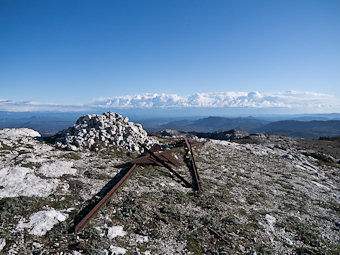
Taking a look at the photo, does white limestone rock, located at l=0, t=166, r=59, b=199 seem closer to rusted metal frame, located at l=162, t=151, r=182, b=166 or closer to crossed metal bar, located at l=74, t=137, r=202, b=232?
crossed metal bar, located at l=74, t=137, r=202, b=232

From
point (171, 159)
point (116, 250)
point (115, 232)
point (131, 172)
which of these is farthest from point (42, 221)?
point (171, 159)

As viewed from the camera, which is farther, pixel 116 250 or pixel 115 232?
pixel 115 232

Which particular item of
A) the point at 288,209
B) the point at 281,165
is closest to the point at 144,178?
the point at 288,209

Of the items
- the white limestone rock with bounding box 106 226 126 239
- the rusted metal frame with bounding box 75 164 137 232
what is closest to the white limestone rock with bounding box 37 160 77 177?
the rusted metal frame with bounding box 75 164 137 232

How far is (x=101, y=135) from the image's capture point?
14750 mm

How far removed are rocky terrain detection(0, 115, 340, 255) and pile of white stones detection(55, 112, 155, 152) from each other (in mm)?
231

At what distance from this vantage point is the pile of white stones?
13.8m

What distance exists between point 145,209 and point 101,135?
865cm

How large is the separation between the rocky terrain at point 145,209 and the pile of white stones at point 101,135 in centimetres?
23

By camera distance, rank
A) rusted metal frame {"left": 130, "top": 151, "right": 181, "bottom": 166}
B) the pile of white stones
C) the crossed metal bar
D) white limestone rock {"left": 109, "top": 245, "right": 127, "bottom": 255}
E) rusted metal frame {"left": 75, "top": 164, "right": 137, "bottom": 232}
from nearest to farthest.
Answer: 1. white limestone rock {"left": 109, "top": 245, "right": 127, "bottom": 255}
2. rusted metal frame {"left": 75, "top": 164, "right": 137, "bottom": 232}
3. the crossed metal bar
4. rusted metal frame {"left": 130, "top": 151, "right": 181, "bottom": 166}
5. the pile of white stones

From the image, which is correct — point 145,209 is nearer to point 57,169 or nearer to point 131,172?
point 131,172

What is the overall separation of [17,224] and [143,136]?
11656mm

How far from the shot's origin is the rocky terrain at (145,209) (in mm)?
5902

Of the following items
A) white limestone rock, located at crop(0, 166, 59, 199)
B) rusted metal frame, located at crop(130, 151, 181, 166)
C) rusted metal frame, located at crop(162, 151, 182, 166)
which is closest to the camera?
white limestone rock, located at crop(0, 166, 59, 199)
